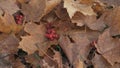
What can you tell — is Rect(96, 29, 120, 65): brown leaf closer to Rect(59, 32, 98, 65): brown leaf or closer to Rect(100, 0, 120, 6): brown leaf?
Rect(59, 32, 98, 65): brown leaf

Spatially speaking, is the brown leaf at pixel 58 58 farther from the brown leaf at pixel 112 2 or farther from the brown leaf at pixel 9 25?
the brown leaf at pixel 112 2

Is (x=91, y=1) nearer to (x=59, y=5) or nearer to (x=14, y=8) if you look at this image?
(x=59, y=5)

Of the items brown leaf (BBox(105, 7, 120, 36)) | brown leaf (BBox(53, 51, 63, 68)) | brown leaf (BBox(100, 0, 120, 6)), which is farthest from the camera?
brown leaf (BBox(100, 0, 120, 6))

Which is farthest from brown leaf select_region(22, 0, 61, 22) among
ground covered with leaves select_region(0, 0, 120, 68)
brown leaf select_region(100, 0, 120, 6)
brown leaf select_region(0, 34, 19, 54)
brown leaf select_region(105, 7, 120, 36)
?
brown leaf select_region(100, 0, 120, 6)

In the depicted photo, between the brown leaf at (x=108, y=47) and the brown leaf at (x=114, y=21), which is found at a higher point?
the brown leaf at (x=114, y=21)

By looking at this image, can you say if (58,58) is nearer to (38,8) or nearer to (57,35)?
(57,35)

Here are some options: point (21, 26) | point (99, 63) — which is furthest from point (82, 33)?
point (21, 26)

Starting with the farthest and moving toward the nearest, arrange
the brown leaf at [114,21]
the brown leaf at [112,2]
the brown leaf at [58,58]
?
the brown leaf at [112,2] → the brown leaf at [114,21] → the brown leaf at [58,58]

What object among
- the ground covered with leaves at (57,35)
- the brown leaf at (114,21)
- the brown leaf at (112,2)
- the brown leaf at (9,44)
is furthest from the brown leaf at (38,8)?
the brown leaf at (112,2)
